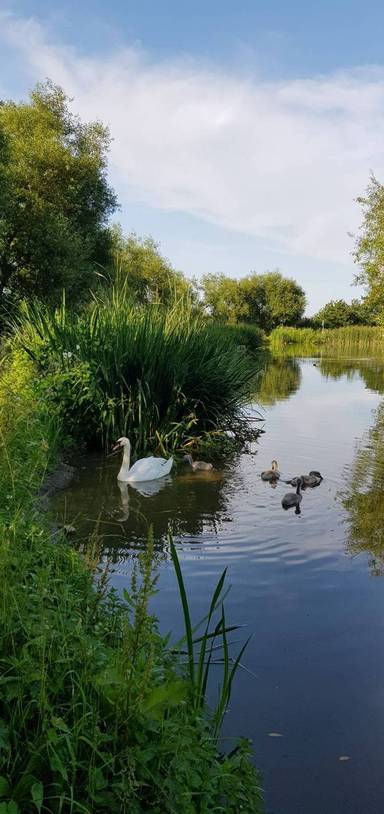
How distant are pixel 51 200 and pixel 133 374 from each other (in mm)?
24255

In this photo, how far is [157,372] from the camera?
11688 mm

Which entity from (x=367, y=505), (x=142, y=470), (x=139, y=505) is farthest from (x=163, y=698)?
(x=142, y=470)

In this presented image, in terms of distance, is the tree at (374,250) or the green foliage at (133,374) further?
the tree at (374,250)

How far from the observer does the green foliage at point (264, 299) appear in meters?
99.9

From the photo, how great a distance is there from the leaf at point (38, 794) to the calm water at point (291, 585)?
4.36 ft

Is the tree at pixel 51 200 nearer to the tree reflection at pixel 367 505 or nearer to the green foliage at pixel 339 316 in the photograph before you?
the tree reflection at pixel 367 505

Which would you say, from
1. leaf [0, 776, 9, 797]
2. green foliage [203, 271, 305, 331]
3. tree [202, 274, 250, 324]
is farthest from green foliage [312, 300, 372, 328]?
leaf [0, 776, 9, 797]

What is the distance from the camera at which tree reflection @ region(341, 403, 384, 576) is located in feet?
24.3

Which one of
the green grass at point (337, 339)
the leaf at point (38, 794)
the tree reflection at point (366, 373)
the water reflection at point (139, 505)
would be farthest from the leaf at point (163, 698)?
the green grass at point (337, 339)

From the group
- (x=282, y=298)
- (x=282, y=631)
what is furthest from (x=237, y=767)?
(x=282, y=298)

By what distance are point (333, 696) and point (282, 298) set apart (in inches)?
4085

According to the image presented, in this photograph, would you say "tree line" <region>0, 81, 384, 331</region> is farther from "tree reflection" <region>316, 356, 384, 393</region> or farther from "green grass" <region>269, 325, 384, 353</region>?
"green grass" <region>269, 325, 384, 353</region>

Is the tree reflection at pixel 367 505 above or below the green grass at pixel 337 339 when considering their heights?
below

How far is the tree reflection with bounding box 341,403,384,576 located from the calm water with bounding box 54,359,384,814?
26mm
